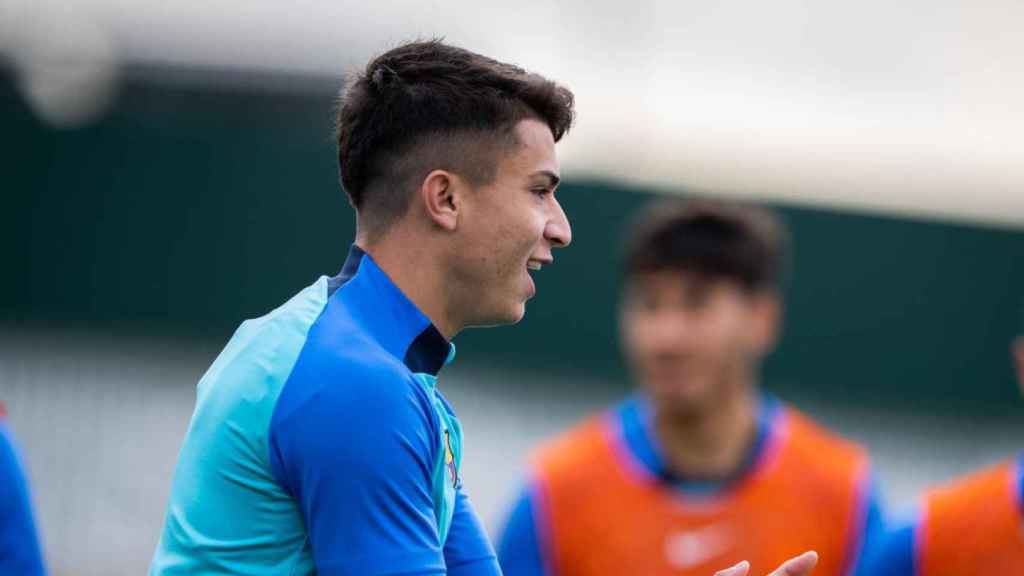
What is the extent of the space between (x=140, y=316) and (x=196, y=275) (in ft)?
1.21

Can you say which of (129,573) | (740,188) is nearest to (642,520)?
(129,573)

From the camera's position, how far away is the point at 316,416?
2.57 m

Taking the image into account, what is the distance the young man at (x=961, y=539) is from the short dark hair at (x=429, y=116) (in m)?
2.09

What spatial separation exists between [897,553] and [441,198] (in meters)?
2.18

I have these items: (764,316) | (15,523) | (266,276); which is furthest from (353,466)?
(266,276)

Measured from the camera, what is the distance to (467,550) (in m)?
3.06

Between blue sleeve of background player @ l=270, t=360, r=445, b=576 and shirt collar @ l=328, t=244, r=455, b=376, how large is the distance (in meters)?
0.18

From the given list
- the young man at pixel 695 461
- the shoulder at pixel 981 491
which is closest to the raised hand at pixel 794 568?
the shoulder at pixel 981 491

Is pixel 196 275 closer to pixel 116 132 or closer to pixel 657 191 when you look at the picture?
pixel 116 132

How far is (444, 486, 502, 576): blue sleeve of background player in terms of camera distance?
3.04 meters

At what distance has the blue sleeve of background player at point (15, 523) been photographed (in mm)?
3848

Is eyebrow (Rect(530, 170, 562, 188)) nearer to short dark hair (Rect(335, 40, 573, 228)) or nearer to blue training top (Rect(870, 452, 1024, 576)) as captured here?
short dark hair (Rect(335, 40, 573, 228))

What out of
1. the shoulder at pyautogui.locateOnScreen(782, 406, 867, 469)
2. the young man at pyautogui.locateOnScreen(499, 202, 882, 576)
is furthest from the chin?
the shoulder at pyautogui.locateOnScreen(782, 406, 867, 469)

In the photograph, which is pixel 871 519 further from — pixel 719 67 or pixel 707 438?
pixel 719 67
